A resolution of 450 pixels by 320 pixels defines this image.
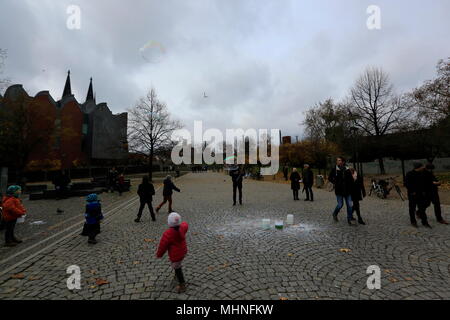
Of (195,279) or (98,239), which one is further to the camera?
(98,239)

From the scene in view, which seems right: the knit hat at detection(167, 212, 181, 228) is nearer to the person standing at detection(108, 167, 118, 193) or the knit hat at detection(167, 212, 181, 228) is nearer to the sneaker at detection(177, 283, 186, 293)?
the sneaker at detection(177, 283, 186, 293)

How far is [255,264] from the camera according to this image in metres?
3.86

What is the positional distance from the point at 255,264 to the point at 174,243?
5.61 feet

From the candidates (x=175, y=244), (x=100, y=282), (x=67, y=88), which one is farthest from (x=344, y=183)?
(x=67, y=88)

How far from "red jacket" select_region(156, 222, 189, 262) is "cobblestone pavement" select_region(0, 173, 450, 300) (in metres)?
0.53

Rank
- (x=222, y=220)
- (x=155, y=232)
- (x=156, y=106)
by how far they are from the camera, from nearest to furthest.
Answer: (x=155, y=232) → (x=222, y=220) → (x=156, y=106)

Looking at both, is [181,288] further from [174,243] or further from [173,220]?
[173,220]

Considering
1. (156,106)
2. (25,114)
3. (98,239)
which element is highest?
(156,106)

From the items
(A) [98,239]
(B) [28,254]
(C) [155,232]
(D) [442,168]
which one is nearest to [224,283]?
(C) [155,232]

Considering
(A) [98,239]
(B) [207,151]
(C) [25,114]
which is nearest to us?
(A) [98,239]
